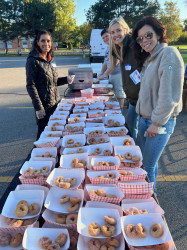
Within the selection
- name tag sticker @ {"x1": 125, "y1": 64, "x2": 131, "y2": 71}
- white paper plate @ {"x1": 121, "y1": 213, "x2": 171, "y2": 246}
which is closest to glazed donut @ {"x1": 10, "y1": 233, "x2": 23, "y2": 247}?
white paper plate @ {"x1": 121, "y1": 213, "x2": 171, "y2": 246}

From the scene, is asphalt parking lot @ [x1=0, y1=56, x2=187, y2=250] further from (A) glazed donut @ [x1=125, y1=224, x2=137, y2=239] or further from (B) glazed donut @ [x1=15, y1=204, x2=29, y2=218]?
(B) glazed donut @ [x1=15, y1=204, x2=29, y2=218]

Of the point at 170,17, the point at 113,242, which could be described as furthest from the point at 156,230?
the point at 170,17

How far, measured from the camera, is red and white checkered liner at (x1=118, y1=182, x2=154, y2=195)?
1.31m

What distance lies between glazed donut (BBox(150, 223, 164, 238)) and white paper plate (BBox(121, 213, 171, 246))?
0.7 inches

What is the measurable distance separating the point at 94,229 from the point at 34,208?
0.45 m

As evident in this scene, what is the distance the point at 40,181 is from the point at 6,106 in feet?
21.2

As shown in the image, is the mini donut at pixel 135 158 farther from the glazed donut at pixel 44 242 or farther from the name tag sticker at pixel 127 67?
the name tag sticker at pixel 127 67

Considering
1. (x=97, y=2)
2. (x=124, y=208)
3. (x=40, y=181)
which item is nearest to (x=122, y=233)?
(x=124, y=208)

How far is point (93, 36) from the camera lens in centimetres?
1681

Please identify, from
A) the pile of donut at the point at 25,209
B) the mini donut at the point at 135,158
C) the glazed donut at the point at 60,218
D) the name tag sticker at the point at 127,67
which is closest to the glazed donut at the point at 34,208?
the pile of donut at the point at 25,209

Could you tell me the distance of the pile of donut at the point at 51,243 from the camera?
1027 millimetres

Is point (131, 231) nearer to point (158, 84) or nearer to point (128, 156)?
point (128, 156)

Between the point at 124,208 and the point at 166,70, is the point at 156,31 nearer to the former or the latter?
the point at 166,70

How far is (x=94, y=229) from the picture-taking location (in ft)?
3.57
